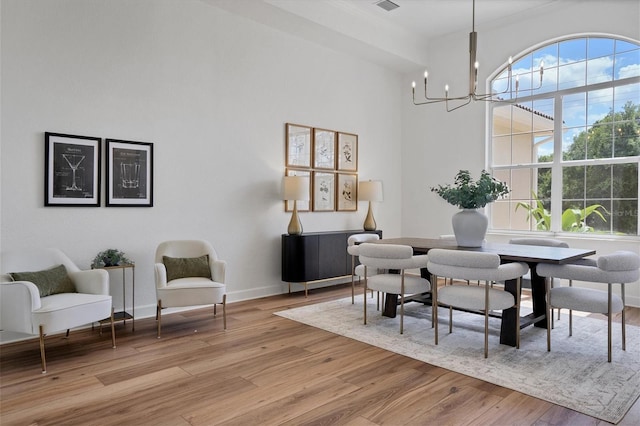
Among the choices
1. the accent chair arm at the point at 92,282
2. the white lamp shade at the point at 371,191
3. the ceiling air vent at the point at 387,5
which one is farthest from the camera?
the white lamp shade at the point at 371,191

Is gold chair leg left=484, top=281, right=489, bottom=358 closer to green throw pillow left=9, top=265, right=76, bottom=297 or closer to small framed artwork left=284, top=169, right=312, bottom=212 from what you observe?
small framed artwork left=284, top=169, right=312, bottom=212

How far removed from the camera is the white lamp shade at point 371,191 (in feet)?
20.4

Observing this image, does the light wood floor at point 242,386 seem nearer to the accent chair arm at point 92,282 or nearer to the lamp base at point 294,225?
the accent chair arm at point 92,282

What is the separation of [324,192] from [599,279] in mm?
3604

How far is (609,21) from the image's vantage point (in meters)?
5.18

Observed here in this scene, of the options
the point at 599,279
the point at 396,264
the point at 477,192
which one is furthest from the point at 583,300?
the point at 396,264

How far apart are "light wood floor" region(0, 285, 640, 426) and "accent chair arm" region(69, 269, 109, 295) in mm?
451

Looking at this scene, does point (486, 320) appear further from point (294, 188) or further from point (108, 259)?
point (108, 259)

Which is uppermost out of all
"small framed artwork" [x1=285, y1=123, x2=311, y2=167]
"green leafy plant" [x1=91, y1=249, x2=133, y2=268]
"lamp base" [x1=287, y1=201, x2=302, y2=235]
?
"small framed artwork" [x1=285, y1=123, x2=311, y2=167]

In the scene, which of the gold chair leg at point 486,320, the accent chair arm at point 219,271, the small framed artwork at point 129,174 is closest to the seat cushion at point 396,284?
the gold chair leg at point 486,320

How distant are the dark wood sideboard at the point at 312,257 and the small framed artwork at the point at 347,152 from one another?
1124mm

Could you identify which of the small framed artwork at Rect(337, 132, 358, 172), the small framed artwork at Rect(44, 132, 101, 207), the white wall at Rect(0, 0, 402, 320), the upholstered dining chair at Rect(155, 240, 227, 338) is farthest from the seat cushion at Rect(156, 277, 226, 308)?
the small framed artwork at Rect(337, 132, 358, 172)

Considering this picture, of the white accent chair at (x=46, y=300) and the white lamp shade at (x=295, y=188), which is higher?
the white lamp shade at (x=295, y=188)

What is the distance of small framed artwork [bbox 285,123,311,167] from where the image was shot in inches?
220
